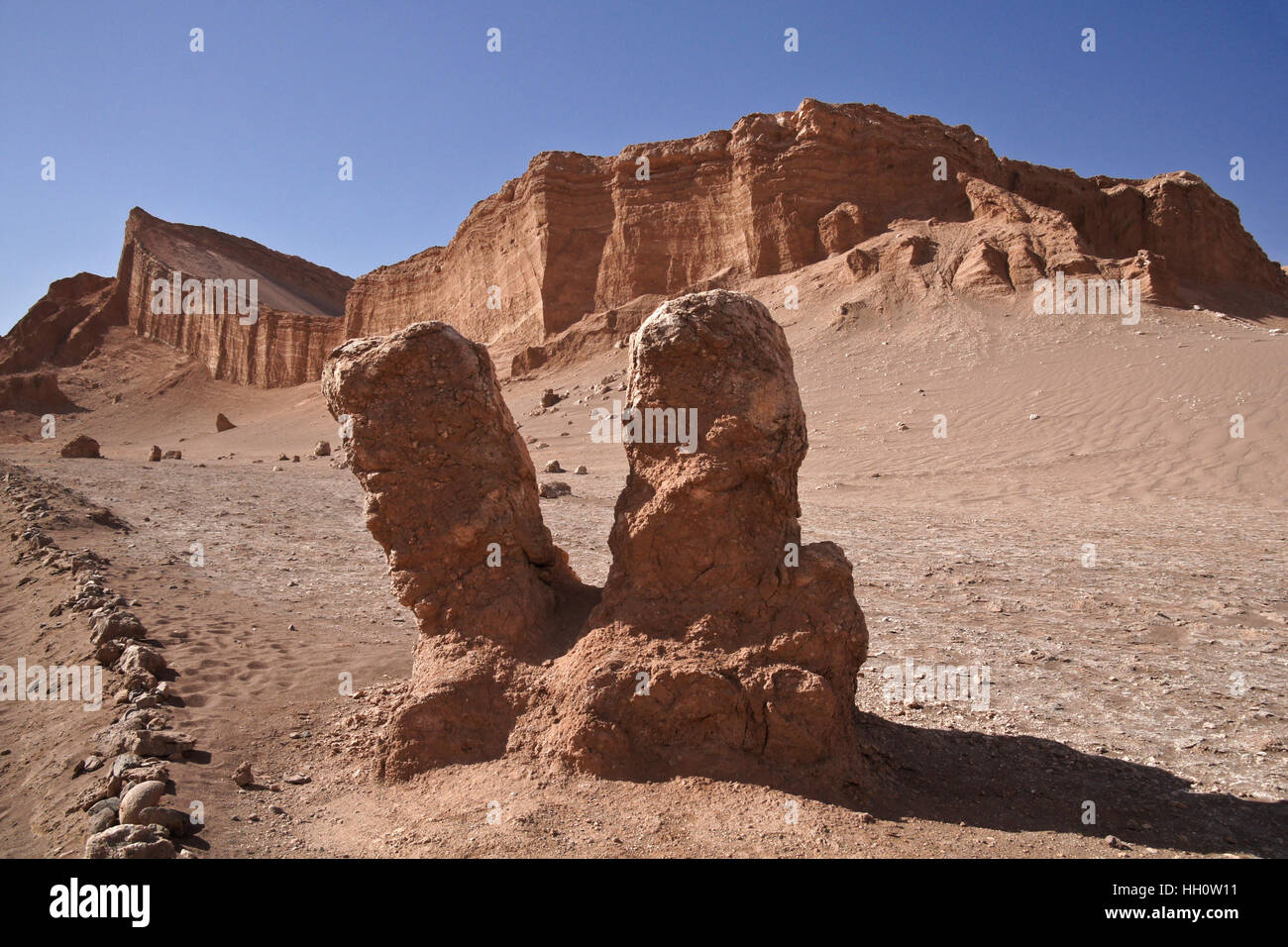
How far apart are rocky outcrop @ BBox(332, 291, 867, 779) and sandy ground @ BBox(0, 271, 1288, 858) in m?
0.23

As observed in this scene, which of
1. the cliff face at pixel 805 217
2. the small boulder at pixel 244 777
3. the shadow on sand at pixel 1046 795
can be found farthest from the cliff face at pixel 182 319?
the shadow on sand at pixel 1046 795

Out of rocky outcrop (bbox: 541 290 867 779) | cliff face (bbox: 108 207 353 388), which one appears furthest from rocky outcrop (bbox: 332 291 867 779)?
cliff face (bbox: 108 207 353 388)

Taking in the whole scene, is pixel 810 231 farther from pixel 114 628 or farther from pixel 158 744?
pixel 158 744

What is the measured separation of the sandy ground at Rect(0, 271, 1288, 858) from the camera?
3281 mm

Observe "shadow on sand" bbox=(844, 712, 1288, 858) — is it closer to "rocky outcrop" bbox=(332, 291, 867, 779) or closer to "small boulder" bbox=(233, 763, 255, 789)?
"rocky outcrop" bbox=(332, 291, 867, 779)

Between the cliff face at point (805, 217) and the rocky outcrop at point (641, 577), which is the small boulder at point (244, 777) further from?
the cliff face at point (805, 217)

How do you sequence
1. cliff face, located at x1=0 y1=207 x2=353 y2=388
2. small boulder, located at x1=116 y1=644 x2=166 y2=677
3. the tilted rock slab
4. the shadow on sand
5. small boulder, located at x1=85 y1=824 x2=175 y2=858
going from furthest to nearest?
cliff face, located at x1=0 y1=207 x2=353 y2=388
small boulder, located at x1=116 y1=644 x2=166 y2=677
the tilted rock slab
the shadow on sand
small boulder, located at x1=85 y1=824 x2=175 y2=858

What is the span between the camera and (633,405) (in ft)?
13.1

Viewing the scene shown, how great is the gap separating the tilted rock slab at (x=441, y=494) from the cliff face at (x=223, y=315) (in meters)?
38.7

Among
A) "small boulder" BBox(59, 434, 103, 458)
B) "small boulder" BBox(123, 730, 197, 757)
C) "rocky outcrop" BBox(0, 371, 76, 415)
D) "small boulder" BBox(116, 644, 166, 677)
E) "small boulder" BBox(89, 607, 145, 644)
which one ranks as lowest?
"small boulder" BBox(123, 730, 197, 757)

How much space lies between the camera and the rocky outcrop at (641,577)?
11.6ft
